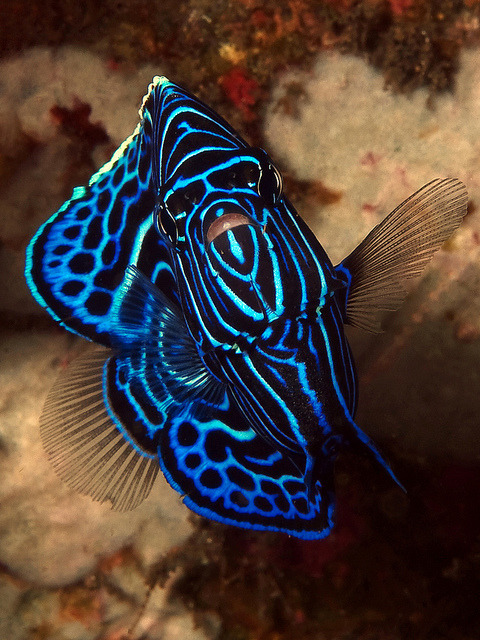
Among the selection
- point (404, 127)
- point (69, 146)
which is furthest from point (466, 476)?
point (69, 146)

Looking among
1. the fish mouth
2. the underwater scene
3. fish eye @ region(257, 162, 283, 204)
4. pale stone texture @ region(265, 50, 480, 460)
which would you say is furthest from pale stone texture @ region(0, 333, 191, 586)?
fish eye @ region(257, 162, 283, 204)

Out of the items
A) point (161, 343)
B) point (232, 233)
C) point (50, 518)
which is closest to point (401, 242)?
point (232, 233)

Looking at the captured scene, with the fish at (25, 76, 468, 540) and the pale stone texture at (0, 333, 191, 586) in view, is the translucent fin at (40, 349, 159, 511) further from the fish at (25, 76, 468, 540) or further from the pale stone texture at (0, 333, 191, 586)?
the pale stone texture at (0, 333, 191, 586)

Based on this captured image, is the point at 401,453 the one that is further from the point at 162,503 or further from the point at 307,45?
the point at 307,45

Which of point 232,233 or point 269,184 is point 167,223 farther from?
point 269,184

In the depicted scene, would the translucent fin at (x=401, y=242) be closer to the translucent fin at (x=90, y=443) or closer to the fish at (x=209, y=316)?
the fish at (x=209, y=316)

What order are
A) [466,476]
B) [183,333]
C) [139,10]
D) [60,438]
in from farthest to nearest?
[139,10], [466,476], [60,438], [183,333]
